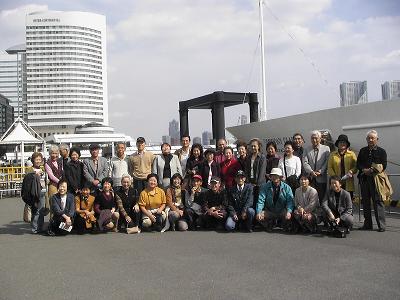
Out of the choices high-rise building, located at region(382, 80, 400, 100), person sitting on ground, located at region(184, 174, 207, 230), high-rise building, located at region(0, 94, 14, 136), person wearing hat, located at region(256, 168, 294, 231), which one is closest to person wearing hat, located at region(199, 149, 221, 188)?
person sitting on ground, located at region(184, 174, 207, 230)

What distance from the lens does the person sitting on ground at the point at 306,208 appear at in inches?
261

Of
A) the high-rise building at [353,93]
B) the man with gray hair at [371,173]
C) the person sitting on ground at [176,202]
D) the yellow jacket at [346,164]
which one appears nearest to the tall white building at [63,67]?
the high-rise building at [353,93]

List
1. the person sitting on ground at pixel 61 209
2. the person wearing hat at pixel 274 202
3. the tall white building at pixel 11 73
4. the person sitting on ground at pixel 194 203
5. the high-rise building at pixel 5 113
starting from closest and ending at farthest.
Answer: the person wearing hat at pixel 274 202, the person sitting on ground at pixel 61 209, the person sitting on ground at pixel 194 203, the high-rise building at pixel 5 113, the tall white building at pixel 11 73

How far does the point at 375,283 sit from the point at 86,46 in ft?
402

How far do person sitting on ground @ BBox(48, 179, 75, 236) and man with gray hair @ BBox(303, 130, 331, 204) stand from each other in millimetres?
4046

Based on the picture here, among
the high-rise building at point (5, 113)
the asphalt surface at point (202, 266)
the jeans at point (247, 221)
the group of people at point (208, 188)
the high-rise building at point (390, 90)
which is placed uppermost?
the high-rise building at point (5, 113)

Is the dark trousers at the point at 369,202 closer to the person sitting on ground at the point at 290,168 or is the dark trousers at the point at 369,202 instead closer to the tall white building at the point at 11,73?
the person sitting on ground at the point at 290,168

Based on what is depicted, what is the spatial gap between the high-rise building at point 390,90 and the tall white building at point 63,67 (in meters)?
114

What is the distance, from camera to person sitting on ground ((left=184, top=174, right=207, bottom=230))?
728 centimetres

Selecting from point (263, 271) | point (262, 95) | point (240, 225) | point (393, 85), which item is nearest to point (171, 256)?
point (263, 271)

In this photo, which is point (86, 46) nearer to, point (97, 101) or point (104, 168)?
point (97, 101)

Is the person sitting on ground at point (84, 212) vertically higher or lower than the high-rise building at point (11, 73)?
lower

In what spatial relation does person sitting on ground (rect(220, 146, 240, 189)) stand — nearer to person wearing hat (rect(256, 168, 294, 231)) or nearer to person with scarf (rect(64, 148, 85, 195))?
person wearing hat (rect(256, 168, 294, 231))

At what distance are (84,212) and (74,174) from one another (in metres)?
0.78
